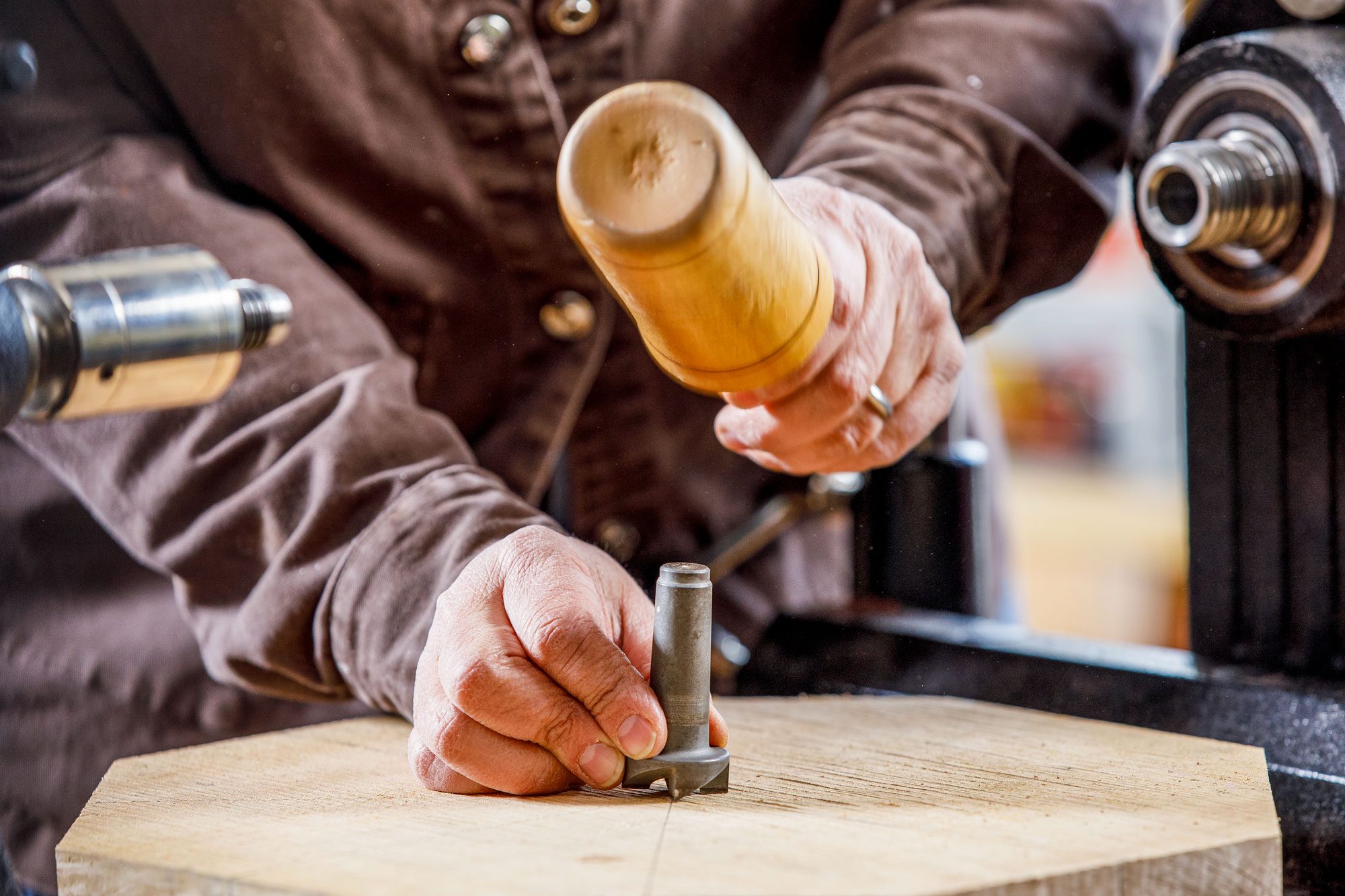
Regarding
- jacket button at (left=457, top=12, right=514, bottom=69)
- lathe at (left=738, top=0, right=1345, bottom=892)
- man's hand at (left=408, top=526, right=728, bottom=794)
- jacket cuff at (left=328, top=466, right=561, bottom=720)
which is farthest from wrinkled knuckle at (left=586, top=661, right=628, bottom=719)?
jacket button at (left=457, top=12, right=514, bottom=69)

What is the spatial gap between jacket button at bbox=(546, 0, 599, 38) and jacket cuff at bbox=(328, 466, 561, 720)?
0.36 metres

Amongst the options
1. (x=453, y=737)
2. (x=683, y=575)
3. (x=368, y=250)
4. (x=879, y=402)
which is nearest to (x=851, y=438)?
(x=879, y=402)

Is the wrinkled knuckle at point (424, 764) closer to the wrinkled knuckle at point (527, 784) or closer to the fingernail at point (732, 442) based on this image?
the wrinkled knuckle at point (527, 784)

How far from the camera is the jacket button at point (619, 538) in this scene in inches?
44.6

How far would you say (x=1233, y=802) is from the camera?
608 mm

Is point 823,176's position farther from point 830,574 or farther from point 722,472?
point 830,574

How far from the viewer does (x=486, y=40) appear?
916 mm

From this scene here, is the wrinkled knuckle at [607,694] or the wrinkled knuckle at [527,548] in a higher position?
the wrinkled knuckle at [527,548]

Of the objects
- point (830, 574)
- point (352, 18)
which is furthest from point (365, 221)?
point (830, 574)

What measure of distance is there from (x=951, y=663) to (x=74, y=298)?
635 mm

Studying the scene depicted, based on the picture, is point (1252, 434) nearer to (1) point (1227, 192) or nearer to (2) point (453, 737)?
(1) point (1227, 192)

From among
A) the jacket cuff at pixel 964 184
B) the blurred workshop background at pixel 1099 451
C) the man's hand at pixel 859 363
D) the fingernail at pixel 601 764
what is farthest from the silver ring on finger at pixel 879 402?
the blurred workshop background at pixel 1099 451

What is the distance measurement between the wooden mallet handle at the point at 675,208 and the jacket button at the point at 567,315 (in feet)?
1.47

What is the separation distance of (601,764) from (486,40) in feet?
1.67
